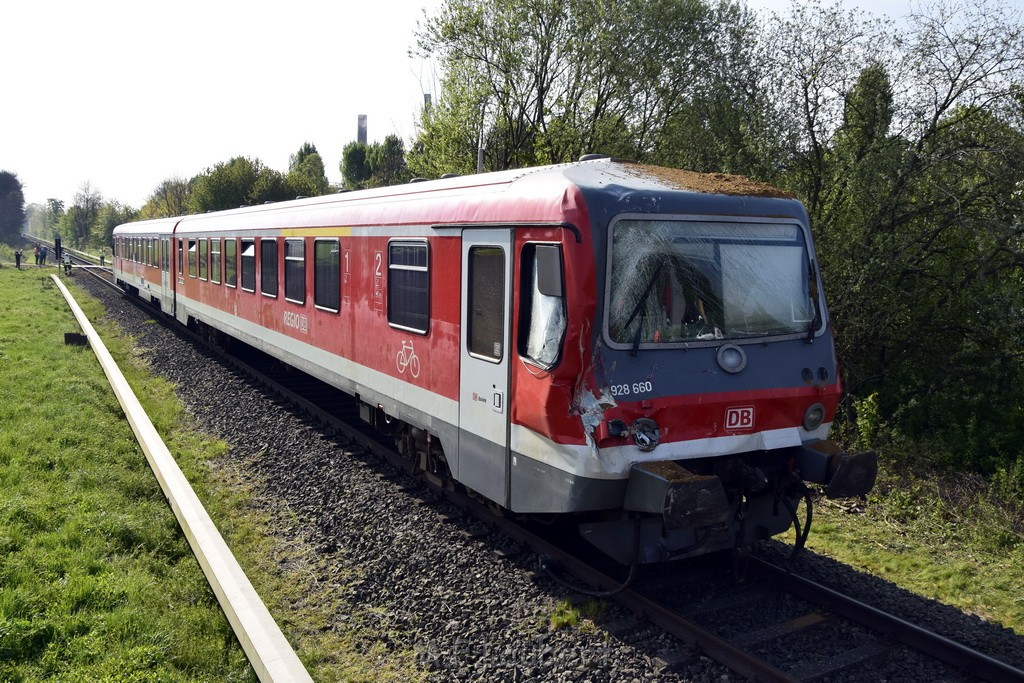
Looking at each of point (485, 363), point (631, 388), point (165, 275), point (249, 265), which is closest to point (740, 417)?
point (631, 388)

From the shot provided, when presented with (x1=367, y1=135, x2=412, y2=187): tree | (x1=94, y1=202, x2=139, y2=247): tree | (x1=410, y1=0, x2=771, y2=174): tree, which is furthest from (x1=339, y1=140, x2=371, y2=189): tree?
(x1=410, y1=0, x2=771, y2=174): tree

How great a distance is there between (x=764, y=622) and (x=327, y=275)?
6539 millimetres

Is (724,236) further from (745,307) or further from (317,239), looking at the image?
(317,239)

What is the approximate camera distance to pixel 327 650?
5.40 m

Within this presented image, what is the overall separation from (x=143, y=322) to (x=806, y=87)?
18937 millimetres

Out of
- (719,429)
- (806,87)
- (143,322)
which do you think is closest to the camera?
(719,429)

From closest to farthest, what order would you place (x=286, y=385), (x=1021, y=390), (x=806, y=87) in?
(x=1021, y=390)
(x=806, y=87)
(x=286, y=385)

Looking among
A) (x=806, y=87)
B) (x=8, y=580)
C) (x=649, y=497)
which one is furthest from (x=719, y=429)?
(x=806, y=87)

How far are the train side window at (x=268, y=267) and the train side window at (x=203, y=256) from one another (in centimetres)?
431

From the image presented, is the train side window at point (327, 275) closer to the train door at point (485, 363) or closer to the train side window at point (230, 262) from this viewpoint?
the train door at point (485, 363)

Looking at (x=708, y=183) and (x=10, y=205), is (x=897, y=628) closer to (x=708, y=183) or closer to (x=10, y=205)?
(x=708, y=183)

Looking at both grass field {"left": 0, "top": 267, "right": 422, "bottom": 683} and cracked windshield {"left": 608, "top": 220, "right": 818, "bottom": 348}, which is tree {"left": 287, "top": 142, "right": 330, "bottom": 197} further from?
cracked windshield {"left": 608, "top": 220, "right": 818, "bottom": 348}

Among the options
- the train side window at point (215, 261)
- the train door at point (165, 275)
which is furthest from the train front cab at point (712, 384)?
the train door at point (165, 275)

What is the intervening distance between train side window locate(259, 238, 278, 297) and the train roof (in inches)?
168
